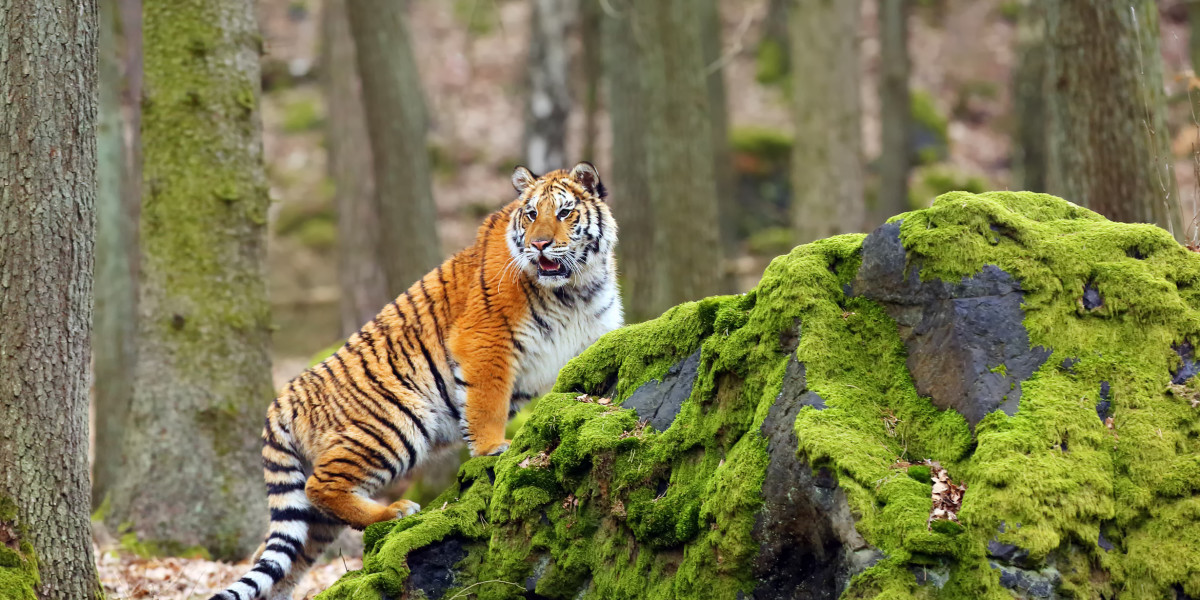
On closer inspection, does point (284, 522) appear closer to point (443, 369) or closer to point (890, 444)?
point (443, 369)

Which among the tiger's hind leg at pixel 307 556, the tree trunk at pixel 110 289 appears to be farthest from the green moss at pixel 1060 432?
the tree trunk at pixel 110 289

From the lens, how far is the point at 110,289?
12.1 m

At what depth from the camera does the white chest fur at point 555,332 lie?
6039 millimetres

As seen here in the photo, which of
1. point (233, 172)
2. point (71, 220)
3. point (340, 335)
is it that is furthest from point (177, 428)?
point (340, 335)

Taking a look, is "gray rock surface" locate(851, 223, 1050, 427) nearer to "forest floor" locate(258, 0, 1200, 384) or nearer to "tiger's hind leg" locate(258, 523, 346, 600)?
"tiger's hind leg" locate(258, 523, 346, 600)

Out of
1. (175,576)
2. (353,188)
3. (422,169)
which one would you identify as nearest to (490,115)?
(353,188)

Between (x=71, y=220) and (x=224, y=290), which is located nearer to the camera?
(x=71, y=220)

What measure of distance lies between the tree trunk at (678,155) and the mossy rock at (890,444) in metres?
4.95

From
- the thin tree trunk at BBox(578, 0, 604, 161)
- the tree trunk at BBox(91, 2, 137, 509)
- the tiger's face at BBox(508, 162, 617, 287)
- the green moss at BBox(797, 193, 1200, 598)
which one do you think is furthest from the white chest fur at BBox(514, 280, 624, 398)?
the thin tree trunk at BBox(578, 0, 604, 161)

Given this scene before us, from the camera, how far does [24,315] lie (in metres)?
5.03

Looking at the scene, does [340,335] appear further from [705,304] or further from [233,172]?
[705,304]

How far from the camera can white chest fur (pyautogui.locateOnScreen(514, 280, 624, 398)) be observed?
238 inches

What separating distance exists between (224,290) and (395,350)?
3.03 metres

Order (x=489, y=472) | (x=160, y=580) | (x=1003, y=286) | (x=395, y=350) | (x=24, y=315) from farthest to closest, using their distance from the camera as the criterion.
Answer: (x=160, y=580), (x=395, y=350), (x=489, y=472), (x=24, y=315), (x=1003, y=286)
